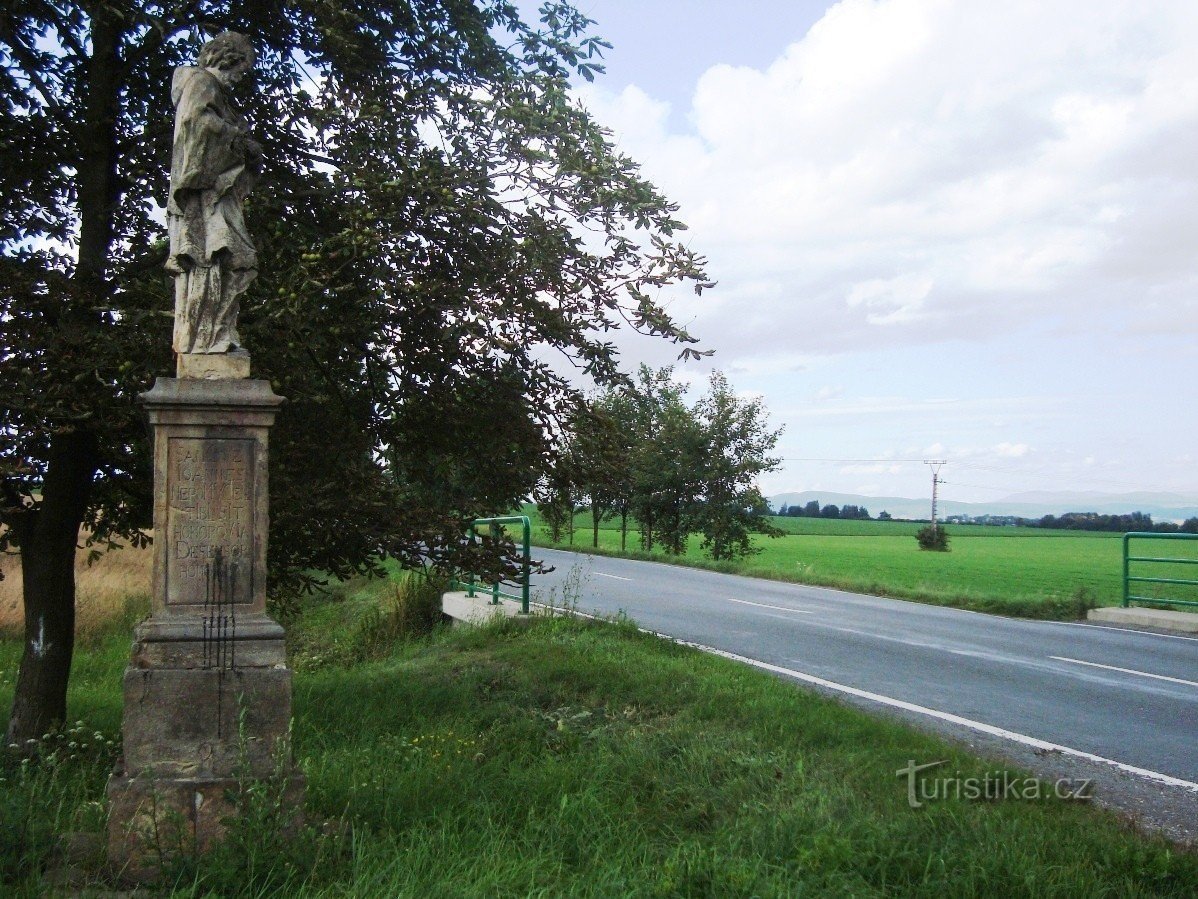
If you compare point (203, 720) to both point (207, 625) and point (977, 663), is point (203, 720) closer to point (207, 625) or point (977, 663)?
point (207, 625)

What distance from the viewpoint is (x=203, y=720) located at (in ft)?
16.9

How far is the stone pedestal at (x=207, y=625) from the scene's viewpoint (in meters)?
5.06

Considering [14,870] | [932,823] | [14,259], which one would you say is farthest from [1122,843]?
[14,259]

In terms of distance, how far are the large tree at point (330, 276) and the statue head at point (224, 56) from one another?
1.11 m

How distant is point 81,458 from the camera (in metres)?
7.48

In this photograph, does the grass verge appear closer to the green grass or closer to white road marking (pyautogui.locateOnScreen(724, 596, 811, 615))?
white road marking (pyautogui.locateOnScreen(724, 596, 811, 615))

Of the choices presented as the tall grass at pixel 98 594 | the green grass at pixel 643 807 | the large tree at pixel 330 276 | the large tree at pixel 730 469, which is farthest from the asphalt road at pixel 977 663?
the large tree at pixel 730 469

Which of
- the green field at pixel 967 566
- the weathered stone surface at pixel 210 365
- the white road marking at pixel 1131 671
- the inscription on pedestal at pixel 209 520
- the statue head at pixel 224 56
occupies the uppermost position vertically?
the statue head at pixel 224 56

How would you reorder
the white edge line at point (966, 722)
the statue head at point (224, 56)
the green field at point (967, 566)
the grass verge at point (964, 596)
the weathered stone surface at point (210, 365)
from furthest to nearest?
1. the green field at point (967, 566)
2. the grass verge at point (964, 596)
3. the white edge line at point (966, 722)
4. the statue head at point (224, 56)
5. the weathered stone surface at point (210, 365)

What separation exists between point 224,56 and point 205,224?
0.89m

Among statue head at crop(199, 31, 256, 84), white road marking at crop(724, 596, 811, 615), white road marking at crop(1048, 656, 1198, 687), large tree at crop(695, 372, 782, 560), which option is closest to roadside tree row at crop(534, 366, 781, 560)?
large tree at crop(695, 372, 782, 560)

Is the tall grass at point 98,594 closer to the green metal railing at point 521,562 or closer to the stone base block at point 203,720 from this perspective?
the green metal railing at point 521,562

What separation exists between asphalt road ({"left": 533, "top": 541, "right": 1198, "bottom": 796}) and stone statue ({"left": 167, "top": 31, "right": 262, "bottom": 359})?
5473 mm

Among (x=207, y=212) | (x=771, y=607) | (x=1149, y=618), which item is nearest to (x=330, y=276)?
(x=207, y=212)
